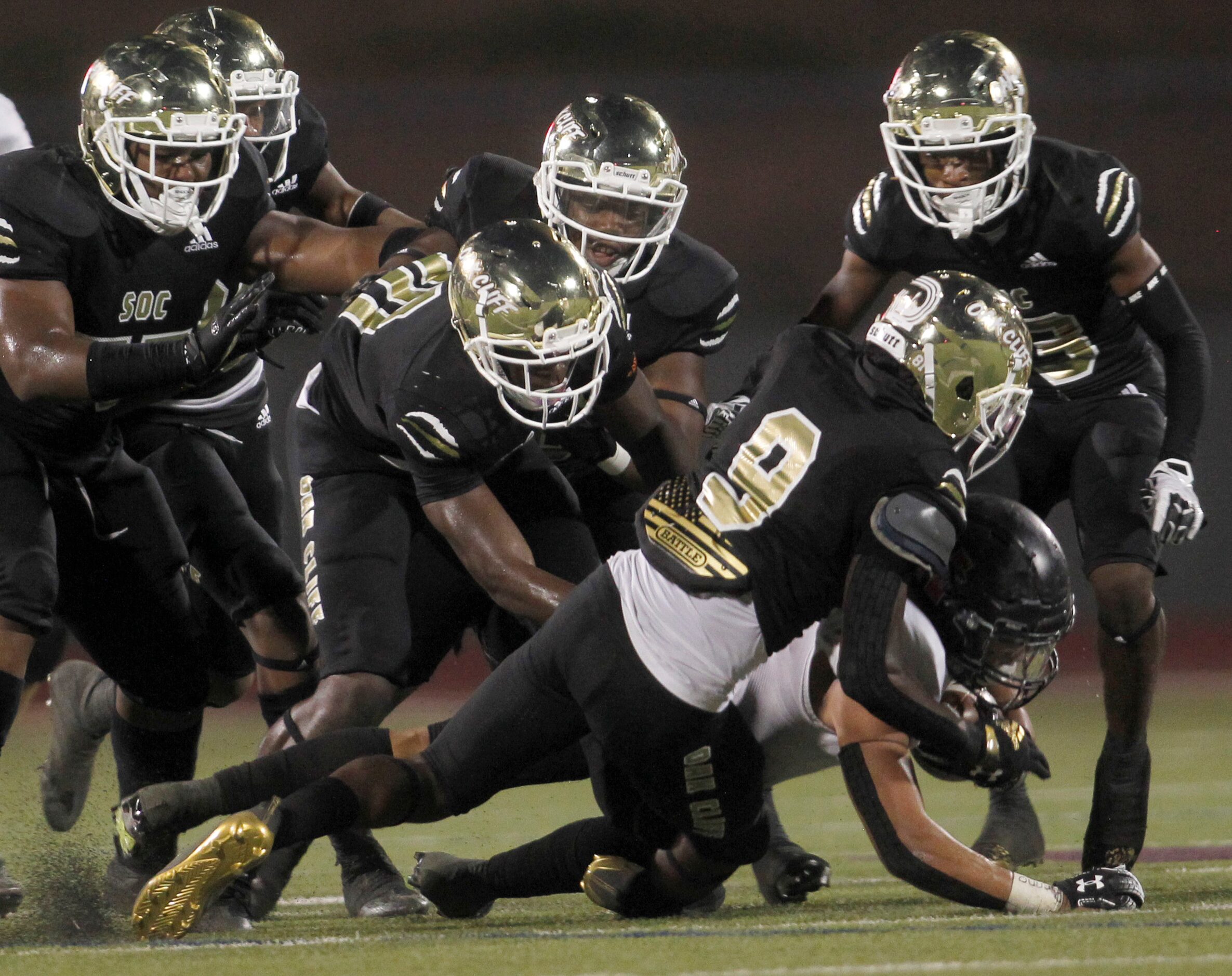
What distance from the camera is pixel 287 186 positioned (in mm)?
4965

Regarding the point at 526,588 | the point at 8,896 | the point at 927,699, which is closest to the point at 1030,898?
the point at 927,699

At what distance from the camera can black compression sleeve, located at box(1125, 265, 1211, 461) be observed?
13.0 ft

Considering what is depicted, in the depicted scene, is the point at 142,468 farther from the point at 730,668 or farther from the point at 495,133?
the point at 495,133

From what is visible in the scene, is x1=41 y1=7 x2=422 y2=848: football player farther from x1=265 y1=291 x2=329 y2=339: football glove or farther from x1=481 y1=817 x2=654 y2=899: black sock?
x1=481 y1=817 x2=654 y2=899: black sock

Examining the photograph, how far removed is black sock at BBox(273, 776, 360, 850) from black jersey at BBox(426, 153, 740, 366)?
146 cm

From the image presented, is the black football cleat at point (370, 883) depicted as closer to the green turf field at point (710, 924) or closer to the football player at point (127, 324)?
the green turf field at point (710, 924)

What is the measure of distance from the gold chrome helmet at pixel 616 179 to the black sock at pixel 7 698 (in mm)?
1442

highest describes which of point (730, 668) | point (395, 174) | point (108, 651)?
point (730, 668)

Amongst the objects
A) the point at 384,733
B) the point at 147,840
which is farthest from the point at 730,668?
the point at 147,840

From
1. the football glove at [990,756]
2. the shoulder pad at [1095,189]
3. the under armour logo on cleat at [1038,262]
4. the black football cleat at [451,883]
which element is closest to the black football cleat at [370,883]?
the black football cleat at [451,883]

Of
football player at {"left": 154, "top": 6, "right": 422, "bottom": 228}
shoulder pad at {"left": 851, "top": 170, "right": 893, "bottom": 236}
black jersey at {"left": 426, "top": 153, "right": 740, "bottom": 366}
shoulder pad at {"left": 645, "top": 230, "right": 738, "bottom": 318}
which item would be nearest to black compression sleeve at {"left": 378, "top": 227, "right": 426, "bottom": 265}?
black jersey at {"left": 426, "top": 153, "right": 740, "bottom": 366}

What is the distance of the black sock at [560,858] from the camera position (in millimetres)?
3361

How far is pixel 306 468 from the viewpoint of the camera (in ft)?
12.6

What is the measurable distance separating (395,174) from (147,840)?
252 inches
